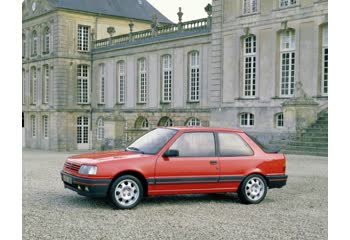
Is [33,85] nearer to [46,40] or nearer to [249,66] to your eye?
[46,40]

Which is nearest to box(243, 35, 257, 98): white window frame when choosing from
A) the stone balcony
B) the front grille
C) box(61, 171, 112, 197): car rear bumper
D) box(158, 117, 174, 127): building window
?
the stone balcony

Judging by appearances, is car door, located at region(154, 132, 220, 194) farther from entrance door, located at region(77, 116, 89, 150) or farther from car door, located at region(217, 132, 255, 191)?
entrance door, located at region(77, 116, 89, 150)

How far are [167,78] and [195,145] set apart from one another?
24394mm

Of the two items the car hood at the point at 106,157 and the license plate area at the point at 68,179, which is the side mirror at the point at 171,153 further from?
the license plate area at the point at 68,179

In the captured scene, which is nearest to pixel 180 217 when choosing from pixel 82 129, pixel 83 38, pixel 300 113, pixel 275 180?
pixel 275 180

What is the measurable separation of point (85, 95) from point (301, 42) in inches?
862

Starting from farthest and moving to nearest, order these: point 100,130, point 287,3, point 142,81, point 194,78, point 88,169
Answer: point 100,130
point 142,81
point 194,78
point 287,3
point 88,169

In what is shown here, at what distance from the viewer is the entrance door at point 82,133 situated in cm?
4203

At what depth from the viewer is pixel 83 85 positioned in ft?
138

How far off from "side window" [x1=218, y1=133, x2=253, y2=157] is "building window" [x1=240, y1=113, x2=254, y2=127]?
16425 millimetres

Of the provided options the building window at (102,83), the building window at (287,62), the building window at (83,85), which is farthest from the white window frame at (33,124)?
the building window at (287,62)

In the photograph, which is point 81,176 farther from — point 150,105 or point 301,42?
point 150,105

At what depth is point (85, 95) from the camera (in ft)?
138

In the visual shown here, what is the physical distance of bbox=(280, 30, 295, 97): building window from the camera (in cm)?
2516
